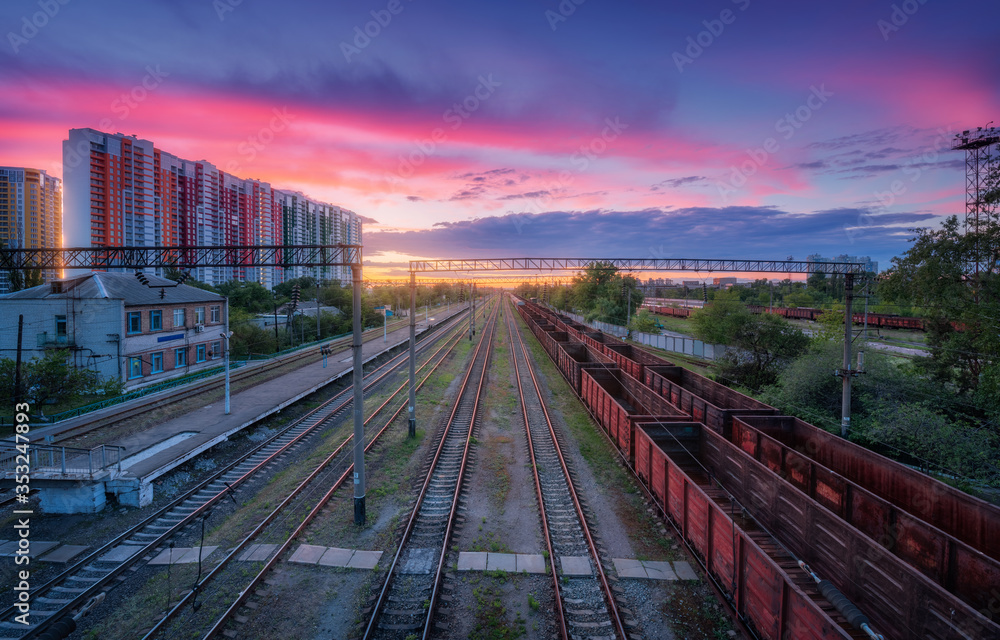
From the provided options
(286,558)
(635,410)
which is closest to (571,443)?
(635,410)

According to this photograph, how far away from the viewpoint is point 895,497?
10.8 metres

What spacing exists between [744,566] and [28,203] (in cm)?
12247

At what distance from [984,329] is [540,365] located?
24.3 m

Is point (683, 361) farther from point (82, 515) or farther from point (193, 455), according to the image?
point (82, 515)

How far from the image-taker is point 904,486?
10539 mm

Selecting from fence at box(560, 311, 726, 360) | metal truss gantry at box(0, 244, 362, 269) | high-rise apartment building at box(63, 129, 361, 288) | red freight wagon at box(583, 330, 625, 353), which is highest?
high-rise apartment building at box(63, 129, 361, 288)

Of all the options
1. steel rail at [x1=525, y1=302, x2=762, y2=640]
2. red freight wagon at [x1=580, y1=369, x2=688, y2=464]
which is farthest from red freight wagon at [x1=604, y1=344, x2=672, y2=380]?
steel rail at [x1=525, y1=302, x2=762, y2=640]

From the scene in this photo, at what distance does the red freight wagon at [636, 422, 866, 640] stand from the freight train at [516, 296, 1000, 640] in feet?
0.08

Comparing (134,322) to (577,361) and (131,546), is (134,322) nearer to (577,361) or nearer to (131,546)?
(131,546)

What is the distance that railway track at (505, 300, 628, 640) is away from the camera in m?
7.94

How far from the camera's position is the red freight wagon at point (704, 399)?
51.5 ft

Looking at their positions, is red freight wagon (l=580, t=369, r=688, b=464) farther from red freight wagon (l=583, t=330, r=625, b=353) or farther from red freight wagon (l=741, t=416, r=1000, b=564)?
red freight wagon (l=583, t=330, r=625, b=353)

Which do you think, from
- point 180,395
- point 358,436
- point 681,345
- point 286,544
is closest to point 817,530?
point 358,436

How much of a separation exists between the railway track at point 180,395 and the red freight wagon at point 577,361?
1966cm
